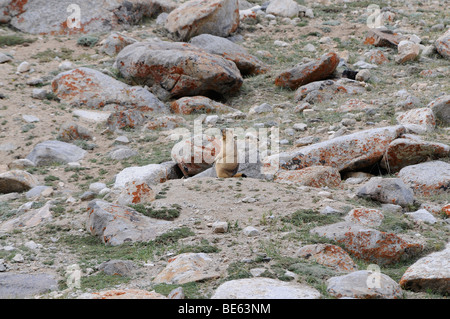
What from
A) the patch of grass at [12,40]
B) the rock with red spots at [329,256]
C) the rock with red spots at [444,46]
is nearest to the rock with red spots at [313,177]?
the rock with red spots at [329,256]

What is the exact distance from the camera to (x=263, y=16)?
56.3 ft

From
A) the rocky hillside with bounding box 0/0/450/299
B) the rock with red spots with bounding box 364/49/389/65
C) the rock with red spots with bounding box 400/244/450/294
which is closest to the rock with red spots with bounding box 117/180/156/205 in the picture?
the rocky hillside with bounding box 0/0/450/299

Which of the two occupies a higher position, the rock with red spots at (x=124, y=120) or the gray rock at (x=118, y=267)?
the gray rock at (x=118, y=267)

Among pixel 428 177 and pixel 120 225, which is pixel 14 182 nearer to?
pixel 120 225

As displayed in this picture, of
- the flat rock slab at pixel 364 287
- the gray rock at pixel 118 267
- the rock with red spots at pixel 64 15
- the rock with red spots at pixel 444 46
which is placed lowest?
the rock with red spots at pixel 444 46

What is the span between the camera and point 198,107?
11492mm

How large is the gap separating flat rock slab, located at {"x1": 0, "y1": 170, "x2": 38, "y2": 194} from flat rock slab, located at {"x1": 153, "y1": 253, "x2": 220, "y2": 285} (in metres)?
4.03

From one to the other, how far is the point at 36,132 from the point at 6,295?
6.32m

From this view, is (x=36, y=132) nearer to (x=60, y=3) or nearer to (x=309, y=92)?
(x=309, y=92)

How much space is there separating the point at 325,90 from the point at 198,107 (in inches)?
110

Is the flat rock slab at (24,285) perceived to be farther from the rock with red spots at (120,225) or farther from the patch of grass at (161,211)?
the patch of grass at (161,211)

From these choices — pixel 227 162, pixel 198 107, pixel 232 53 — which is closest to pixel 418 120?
pixel 227 162

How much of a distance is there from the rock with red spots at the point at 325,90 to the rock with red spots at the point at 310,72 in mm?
450

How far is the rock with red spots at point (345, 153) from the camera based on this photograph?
298 inches
